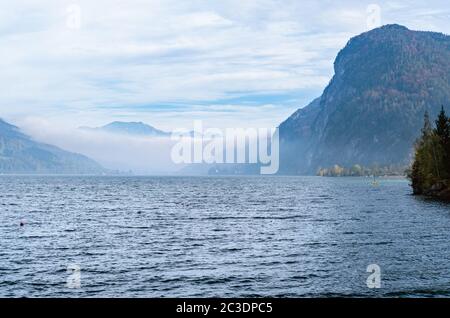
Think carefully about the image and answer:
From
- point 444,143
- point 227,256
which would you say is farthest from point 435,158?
point 227,256

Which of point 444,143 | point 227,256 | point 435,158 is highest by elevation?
point 444,143

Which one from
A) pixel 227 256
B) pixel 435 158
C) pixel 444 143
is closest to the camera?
pixel 227 256

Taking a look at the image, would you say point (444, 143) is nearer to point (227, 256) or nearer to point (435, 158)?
point (435, 158)

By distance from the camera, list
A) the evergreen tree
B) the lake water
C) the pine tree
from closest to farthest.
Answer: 1. the lake water
2. the pine tree
3. the evergreen tree

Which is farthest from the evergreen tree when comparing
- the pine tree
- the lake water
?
the lake water

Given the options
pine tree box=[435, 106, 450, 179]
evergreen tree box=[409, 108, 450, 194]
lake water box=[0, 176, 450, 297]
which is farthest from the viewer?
evergreen tree box=[409, 108, 450, 194]

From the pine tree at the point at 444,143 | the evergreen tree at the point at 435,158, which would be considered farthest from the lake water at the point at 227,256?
the evergreen tree at the point at 435,158

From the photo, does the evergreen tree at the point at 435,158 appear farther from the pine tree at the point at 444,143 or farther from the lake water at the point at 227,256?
the lake water at the point at 227,256

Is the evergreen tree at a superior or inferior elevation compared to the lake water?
superior

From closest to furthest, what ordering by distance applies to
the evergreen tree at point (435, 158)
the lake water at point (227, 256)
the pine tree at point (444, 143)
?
the lake water at point (227, 256) < the pine tree at point (444, 143) < the evergreen tree at point (435, 158)

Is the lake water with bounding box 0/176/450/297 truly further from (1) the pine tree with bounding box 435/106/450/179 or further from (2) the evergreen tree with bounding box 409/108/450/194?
(2) the evergreen tree with bounding box 409/108/450/194

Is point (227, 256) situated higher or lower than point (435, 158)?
lower

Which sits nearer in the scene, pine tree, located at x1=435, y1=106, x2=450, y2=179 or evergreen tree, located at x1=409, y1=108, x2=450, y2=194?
pine tree, located at x1=435, y1=106, x2=450, y2=179

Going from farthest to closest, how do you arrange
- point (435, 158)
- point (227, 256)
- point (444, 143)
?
point (435, 158), point (444, 143), point (227, 256)
